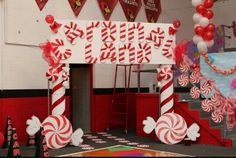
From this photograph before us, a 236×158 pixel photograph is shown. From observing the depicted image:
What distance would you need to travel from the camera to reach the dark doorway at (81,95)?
8.30 metres

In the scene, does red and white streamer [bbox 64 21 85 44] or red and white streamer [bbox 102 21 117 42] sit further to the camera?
red and white streamer [bbox 102 21 117 42]

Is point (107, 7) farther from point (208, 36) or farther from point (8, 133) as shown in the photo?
point (8, 133)

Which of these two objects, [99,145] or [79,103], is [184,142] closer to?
[99,145]

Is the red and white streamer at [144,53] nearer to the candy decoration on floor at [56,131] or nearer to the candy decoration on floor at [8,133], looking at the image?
the candy decoration on floor at [56,131]

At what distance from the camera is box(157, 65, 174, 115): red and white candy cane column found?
6531mm

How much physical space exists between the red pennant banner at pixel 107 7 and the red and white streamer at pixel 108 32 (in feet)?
7.36

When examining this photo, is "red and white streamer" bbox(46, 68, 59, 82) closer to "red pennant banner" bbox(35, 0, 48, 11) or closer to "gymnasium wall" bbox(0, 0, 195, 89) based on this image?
"gymnasium wall" bbox(0, 0, 195, 89)

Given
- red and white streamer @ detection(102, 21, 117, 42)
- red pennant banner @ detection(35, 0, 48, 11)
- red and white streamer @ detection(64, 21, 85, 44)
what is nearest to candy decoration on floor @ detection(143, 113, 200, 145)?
red and white streamer @ detection(102, 21, 117, 42)

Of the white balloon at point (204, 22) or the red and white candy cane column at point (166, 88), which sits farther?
the red and white candy cane column at point (166, 88)

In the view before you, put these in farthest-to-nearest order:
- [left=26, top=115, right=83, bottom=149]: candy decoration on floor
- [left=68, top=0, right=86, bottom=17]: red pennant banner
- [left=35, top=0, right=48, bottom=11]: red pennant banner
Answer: [left=68, top=0, right=86, bottom=17]: red pennant banner
[left=35, top=0, right=48, bottom=11]: red pennant banner
[left=26, top=115, right=83, bottom=149]: candy decoration on floor

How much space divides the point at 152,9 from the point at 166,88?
3.87m

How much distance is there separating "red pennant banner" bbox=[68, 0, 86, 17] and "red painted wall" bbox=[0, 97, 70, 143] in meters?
2.29

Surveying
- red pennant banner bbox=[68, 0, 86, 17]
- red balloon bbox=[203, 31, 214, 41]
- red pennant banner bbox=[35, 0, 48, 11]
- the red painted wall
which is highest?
red pennant banner bbox=[68, 0, 86, 17]

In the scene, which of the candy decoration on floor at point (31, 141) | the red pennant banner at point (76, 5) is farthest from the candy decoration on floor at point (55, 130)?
the red pennant banner at point (76, 5)
